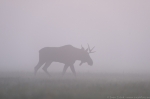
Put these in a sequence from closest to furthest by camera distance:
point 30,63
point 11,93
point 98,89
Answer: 1. point 11,93
2. point 98,89
3. point 30,63

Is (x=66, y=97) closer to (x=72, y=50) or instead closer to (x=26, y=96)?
(x=26, y=96)

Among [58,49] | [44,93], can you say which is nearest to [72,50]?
[58,49]

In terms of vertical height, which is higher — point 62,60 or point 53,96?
point 62,60

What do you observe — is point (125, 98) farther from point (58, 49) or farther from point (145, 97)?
point (58, 49)

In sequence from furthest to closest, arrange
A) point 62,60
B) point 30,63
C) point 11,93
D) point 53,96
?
point 30,63 < point 62,60 < point 11,93 < point 53,96

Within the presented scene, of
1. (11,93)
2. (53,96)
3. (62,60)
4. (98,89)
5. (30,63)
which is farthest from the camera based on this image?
(30,63)

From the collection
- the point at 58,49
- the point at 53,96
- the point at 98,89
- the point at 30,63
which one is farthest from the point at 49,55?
the point at 30,63

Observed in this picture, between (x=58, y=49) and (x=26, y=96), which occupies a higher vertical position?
(x=58, y=49)

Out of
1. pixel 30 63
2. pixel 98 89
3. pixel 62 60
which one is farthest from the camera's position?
pixel 30 63

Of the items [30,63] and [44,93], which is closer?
[44,93]

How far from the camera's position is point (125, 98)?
9.52 m

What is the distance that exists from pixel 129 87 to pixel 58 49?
10.1m

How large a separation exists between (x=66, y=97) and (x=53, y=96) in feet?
1.62

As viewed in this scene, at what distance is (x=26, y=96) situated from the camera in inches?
369
